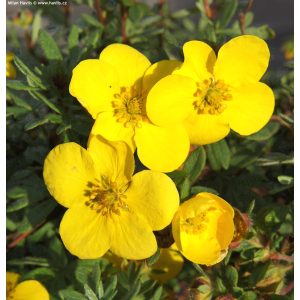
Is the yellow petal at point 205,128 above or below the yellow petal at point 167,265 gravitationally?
above

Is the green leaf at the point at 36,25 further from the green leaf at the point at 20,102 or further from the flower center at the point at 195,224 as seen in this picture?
the flower center at the point at 195,224

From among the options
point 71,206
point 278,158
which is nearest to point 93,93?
point 71,206

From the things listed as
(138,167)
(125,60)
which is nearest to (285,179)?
(138,167)

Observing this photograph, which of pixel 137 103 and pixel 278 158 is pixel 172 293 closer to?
pixel 278 158

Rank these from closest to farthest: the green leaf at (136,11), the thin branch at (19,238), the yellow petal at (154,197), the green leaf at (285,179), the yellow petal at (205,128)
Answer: the yellow petal at (154,197) → the yellow petal at (205,128) → the green leaf at (285,179) → the thin branch at (19,238) → the green leaf at (136,11)

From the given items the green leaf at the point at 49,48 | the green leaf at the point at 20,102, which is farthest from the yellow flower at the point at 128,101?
the green leaf at the point at 20,102

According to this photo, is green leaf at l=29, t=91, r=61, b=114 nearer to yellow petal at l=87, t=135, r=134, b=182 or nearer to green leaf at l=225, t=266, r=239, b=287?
yellow petal at l=87, t=135, r=134, b=182
